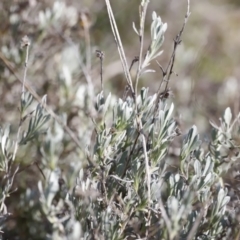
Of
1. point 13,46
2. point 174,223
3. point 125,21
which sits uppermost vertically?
point 125,21

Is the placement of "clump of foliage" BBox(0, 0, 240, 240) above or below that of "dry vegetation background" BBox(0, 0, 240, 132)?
below

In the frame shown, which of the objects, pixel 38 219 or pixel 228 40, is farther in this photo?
pixel 228 40

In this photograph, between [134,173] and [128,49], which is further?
[128,49]

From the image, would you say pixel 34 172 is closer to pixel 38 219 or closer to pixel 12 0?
pixel 38 219

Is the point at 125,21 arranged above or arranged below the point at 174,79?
above

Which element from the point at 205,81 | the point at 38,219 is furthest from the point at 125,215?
the point at 205,81

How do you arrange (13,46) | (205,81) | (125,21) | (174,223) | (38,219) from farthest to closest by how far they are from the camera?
(125,21)
(205,81)
(13,46)
(38,219)
(174,223)

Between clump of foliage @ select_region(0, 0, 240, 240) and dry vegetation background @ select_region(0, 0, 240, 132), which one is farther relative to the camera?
dry vegetation background @ select_region(0, 0, 240, 132)

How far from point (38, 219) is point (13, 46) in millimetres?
1024

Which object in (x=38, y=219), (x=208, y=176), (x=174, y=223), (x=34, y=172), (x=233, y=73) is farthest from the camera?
(x=233, y=73)

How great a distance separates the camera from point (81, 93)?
2555 millimetres

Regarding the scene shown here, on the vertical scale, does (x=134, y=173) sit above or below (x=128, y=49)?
below

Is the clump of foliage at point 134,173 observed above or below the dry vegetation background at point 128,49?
below

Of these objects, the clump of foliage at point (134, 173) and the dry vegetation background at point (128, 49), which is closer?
the clump of foliage at point (134, 173)
